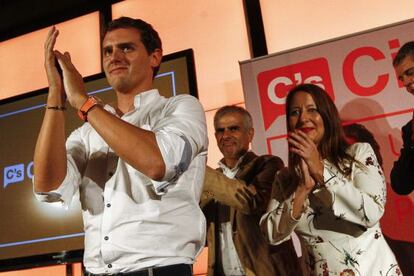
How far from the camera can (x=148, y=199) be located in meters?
1.06

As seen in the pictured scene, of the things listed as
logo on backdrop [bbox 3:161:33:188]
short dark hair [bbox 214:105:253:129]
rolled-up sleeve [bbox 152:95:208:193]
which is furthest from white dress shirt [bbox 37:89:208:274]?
logo on backdrop [bbox 3:161:33:188]

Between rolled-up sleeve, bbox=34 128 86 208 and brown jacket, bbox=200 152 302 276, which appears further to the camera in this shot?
brown jacket, bbox=200 152 302 276

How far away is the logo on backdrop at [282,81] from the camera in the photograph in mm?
2430

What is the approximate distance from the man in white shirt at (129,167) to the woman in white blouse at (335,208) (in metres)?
0.55

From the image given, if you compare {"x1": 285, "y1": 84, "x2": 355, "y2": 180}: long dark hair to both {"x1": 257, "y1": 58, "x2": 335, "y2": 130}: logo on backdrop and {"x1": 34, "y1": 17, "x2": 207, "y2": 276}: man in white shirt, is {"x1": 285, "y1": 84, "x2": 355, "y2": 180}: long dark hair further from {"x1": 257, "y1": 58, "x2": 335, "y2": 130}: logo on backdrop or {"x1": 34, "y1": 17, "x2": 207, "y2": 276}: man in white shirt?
{"x1": 34, "y1": 17, "x2": 207, "y2": 276}: man in white shirt

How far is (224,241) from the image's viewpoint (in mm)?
2162

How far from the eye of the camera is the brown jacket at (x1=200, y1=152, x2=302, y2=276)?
1963 millimetres

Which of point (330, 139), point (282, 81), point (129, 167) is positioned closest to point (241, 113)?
point (282, 81)

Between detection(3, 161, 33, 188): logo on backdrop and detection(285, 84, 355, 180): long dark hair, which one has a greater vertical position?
detection(3, 161, 33, 188): logo on backdrop

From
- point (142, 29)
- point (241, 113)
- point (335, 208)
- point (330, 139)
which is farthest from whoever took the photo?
point (241, 113)

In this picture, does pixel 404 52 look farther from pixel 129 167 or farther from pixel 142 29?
pixel 129 167

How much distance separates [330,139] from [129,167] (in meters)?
0.95

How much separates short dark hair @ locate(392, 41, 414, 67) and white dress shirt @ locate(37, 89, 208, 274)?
1.51 m

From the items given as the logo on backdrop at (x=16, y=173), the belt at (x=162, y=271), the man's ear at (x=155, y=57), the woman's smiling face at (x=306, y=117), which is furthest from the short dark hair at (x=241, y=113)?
the belt at (x=162, y=271)
